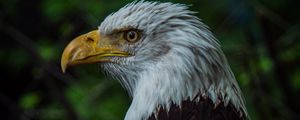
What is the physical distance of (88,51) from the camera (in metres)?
5.40

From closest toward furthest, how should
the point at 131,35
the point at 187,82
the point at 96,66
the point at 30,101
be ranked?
the point at 187,82
the point at 131,35
the point at 30,101
the point at 96,66

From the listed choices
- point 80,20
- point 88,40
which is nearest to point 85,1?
point 80,20

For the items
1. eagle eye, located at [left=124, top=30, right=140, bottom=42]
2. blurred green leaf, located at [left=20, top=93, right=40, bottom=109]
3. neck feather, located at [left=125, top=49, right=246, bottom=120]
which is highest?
blurred green leaf, located at [left=20, top=93, right=40, bottom=109]

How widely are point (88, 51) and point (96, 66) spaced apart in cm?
402

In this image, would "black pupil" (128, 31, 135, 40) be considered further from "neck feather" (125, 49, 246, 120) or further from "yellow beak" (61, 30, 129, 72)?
"neck feather" (125, 49, 246, 120)

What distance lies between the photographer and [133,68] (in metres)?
5.31

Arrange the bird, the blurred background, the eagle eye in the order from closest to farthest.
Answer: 1. the bird
2. the eagle eye
3. the blurred background

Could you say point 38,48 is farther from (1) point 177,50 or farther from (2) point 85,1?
(1) point 177,50

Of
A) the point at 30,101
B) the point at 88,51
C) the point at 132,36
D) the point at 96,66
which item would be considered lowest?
the point at 132,36

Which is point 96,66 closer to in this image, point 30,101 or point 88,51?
point 30,101

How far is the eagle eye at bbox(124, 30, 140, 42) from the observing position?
5.30m

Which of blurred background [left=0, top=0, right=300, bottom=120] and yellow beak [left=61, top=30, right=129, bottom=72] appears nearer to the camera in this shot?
yellow beak [left=61, top=30, right=129, bottom=72]

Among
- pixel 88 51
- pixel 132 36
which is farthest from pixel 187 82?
pixel 88 51

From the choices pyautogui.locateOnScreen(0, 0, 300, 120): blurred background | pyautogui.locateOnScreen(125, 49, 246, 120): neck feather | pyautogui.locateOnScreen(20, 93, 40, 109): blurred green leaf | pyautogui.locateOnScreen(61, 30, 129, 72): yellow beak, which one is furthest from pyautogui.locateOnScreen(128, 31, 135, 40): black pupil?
pyautogui.locateOnScreen(20, 93, 40, 109): blurred green leaf
